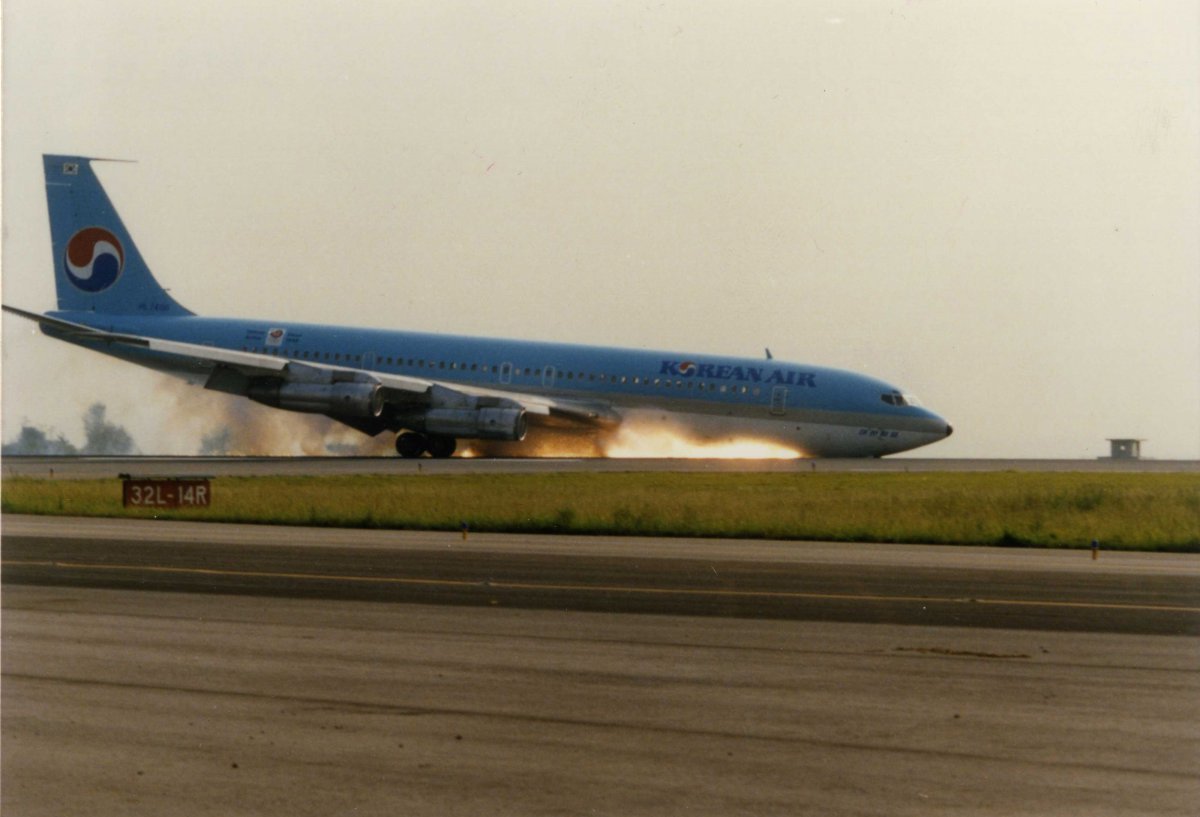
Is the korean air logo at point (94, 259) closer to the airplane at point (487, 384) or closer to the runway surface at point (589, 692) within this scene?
the airplane at point (487, 384)

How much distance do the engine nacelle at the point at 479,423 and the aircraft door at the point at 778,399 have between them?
812 cm

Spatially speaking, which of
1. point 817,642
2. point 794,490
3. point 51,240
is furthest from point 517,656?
point 51,240

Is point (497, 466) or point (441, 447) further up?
point (441, 447)

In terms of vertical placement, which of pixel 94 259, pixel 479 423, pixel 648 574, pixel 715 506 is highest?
pixel 94 259

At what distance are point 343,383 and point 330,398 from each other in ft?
2.16

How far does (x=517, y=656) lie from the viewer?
45.4 feet

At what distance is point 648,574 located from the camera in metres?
21.5

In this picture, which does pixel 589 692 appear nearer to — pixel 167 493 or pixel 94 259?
pixel 167 493

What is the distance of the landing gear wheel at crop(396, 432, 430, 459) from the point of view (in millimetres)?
58656

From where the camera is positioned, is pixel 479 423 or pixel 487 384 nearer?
pixel 479 423

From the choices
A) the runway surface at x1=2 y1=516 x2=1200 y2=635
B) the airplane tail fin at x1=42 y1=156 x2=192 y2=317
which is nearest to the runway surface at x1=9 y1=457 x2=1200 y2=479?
the airplane tail fin at x1=42 y1=156 x2=192 y2=317

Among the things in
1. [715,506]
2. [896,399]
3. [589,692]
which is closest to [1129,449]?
[896,399]

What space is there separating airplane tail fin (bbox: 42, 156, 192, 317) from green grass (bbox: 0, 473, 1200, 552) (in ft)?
70.0

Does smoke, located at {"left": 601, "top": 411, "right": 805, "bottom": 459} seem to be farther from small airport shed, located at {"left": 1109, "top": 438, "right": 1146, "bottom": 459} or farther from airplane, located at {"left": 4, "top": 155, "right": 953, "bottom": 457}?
small airport shed, located at {"left": 1109, "top": 438, "right": 1146, "bottom": 459}
